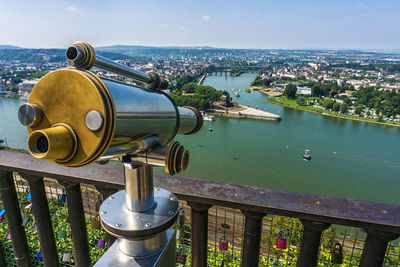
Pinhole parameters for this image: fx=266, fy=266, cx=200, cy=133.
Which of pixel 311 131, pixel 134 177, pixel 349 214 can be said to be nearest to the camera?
pixel 134 177

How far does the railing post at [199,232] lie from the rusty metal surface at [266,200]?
4cm

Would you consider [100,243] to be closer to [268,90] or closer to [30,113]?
[30,113]

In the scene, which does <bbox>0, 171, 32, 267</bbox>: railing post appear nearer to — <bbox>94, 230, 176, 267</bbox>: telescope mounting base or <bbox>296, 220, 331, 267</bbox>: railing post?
<bbox>94, 230, 176, 267</bbox>: telescope mounting base

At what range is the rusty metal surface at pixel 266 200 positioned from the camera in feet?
1.74

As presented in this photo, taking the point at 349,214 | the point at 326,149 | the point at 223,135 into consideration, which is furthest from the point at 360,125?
the point at 349,214

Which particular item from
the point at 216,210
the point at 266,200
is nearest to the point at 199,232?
the point at 216,210

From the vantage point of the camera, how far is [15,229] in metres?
0.85

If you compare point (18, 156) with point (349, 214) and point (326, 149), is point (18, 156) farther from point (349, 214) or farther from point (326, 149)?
point (326, 149)

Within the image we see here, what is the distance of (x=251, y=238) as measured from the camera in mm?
657

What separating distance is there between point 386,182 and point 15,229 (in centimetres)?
1038

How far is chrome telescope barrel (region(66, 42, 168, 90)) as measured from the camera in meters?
0.34

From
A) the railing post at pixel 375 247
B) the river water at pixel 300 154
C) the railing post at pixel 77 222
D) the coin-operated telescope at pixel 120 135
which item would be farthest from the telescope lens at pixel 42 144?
the river water at pixel 300 154

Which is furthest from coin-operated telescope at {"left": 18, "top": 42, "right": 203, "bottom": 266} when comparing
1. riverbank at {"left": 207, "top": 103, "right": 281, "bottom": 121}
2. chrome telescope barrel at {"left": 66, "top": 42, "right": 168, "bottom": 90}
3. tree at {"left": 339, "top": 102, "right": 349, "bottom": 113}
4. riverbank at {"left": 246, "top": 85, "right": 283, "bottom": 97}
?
riverbank at {"left": 246, "top": 85, "right": 283, "bottom": 97}

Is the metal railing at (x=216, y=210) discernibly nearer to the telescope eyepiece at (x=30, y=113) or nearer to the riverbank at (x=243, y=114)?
the telescope eyepiece at (x=30, y=113)
